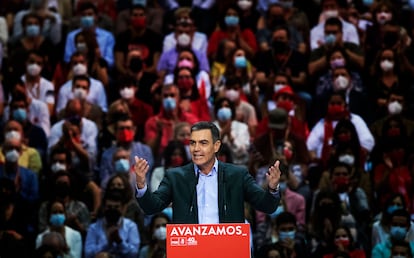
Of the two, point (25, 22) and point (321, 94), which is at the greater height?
point (25, 22)

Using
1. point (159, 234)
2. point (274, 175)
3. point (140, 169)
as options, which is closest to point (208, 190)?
point (274, 175)

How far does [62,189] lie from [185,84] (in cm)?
232

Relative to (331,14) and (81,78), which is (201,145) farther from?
(331,14)

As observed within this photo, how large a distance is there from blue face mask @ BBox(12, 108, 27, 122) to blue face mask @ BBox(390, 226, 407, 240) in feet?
14.6

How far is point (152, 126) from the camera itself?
14203 mm

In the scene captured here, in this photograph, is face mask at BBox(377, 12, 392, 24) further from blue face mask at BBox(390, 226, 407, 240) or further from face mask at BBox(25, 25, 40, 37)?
face mask at BBox(25, 25, 40, 37)

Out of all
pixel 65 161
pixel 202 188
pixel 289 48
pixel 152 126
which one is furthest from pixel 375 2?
pixel 202 188

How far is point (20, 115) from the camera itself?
567 inches

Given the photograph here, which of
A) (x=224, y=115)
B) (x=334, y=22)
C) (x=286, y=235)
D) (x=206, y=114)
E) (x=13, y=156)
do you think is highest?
(x=334, y=22)

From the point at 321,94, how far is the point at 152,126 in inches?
81.4

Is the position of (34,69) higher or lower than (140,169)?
higher

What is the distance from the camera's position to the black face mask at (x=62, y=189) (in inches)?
513

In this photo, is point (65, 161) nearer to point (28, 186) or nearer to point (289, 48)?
point (28, 186)

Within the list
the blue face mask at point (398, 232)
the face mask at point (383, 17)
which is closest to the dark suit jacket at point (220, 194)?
the blue face mask at point (398, 232)
